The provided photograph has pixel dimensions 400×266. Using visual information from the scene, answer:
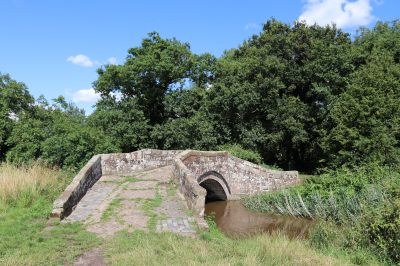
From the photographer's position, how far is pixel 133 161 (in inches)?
653

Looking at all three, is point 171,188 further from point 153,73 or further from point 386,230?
point 153,73

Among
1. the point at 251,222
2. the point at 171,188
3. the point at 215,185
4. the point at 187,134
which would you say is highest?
the point at 187,134

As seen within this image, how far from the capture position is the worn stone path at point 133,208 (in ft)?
26.8

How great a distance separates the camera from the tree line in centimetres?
2078

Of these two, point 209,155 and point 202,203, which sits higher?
point 209,155

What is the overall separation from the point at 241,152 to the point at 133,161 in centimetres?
800

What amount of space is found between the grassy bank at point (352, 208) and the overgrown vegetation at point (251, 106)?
0.94 feet

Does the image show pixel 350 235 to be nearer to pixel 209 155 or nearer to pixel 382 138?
pixel 209 155

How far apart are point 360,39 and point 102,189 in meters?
22.6

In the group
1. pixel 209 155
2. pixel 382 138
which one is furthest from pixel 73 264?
pixel 382 138

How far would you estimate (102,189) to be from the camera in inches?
491

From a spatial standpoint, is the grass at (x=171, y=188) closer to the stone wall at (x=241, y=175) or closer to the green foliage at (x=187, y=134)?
the stone wall at (x=241, y=175)

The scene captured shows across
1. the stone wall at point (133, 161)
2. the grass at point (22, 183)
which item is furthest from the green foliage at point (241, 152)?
the grass at point (22, 183)

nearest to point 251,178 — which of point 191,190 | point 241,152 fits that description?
point 241,152
